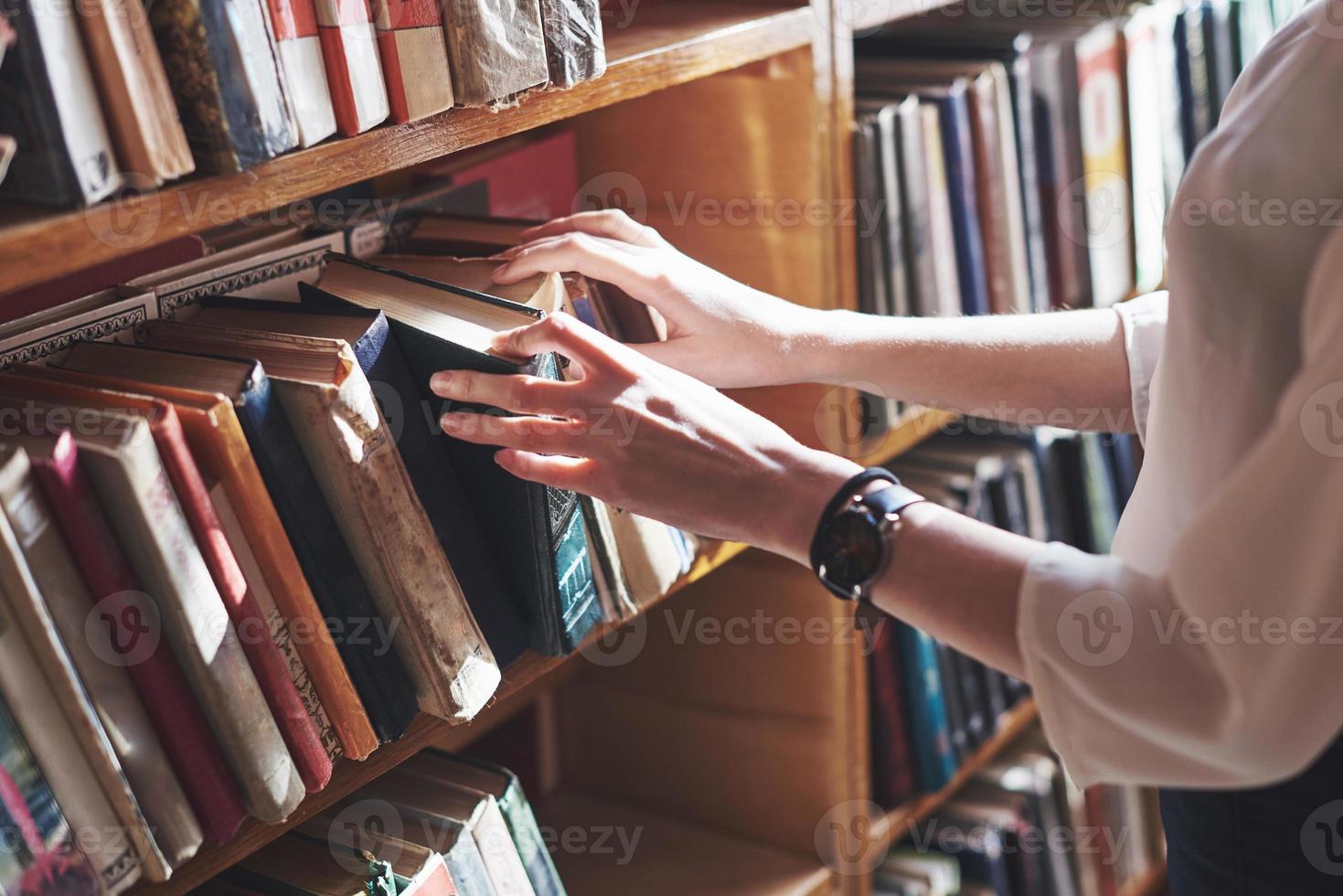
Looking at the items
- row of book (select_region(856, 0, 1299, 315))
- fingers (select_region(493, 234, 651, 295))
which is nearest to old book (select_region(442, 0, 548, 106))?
fingers (select_region(493, 234, 651, 295))

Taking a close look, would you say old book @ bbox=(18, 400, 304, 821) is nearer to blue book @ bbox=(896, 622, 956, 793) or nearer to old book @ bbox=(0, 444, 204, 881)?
old book @ bbox=(0, 444, 204, 881)

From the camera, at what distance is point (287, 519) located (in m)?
0.77

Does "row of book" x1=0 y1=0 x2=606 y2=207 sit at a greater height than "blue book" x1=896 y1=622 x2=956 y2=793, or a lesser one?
greater

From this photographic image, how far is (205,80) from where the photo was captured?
0.66m

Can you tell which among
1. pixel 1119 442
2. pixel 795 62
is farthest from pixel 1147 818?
pixel 795 62

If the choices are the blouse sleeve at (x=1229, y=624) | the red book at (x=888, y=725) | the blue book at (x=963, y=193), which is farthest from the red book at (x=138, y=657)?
the blue book at (x=963, y=193)

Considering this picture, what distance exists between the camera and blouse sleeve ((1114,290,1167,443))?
3.37 ft

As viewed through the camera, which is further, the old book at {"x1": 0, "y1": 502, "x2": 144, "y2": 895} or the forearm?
the forearm

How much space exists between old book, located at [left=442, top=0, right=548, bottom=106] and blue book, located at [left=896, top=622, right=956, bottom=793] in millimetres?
771

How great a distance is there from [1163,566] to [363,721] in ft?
1.64

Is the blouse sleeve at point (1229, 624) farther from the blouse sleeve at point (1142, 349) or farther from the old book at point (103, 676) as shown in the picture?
the old book at point (103, 676)

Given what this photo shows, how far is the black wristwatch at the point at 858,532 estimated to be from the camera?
30.6 inches

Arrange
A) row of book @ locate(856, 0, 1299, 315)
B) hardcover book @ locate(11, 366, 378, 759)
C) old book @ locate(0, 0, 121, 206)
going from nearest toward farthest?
old book @ locate(0, 0, 121, 206), hardcover book @ locate(11, 366, 378, 759), row of book @ locate(856, 0, 1299, 315)

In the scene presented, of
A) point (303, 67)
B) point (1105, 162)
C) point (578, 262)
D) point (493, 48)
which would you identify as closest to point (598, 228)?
point (578, 262)
